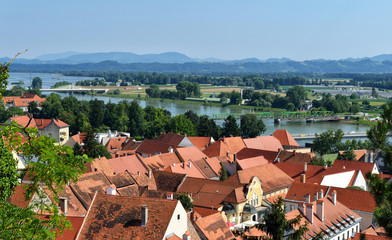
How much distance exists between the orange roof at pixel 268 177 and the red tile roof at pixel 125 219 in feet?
35.2

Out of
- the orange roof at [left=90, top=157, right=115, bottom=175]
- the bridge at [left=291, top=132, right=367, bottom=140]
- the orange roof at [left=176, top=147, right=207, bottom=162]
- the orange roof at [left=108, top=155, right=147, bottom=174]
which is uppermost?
the orange roof at [left=90, top=157, right=115, bottom=175]

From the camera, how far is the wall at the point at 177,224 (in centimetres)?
1298

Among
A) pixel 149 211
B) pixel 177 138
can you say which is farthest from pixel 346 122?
pixel 149 211

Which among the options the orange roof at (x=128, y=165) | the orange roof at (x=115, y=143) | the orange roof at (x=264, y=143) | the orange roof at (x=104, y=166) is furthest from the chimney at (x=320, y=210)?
the orange roof at (x=115, y=143)

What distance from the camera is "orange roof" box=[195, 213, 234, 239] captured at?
1502 centimetres

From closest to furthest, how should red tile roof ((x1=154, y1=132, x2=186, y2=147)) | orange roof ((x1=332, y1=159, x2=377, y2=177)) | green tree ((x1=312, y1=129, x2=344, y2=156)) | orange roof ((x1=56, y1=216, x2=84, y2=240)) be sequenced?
orange roof ((x1=56, y1=216, x2=84, y2=240)) → orange roof ((x1=332, y1=159, x2=377, y2=177)) → red tile roof ((x1=154, y1=132, x2=186, y2=147)) → green tree ((x1=312, y1=129, x2=344, y2=156))

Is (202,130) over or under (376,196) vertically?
under

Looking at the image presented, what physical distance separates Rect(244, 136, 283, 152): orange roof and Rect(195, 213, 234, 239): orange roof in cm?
2092

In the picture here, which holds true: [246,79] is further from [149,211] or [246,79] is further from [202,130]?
[149,211]

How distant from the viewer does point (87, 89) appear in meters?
117

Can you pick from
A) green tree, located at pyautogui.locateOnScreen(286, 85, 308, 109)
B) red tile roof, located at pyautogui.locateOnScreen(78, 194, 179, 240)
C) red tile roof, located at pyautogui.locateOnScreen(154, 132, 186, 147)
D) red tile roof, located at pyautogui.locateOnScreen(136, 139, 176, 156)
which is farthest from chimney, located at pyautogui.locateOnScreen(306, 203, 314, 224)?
green tree, located at pyautogui.locateOnScreen(286, 85, 308, 109)

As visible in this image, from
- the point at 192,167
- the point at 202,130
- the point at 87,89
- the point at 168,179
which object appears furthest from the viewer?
the point at 87,89

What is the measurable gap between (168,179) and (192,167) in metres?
3.19

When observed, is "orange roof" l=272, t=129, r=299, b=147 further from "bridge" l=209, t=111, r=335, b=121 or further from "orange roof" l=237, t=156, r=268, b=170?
"bridge" l=209, t=111, r=335, b=121
